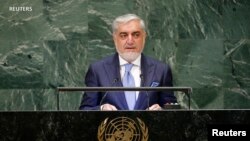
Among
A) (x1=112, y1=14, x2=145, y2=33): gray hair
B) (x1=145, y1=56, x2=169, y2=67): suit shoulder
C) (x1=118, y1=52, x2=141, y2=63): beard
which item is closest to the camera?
(x1=118, y1=52, x2=141, y2=63): beard

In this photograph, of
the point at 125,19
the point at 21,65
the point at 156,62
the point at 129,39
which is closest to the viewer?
the point at 129,39

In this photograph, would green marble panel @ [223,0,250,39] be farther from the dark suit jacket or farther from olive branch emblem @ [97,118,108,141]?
olive branch emblem @ [97,118,108,141]

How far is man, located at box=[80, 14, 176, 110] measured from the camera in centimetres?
660

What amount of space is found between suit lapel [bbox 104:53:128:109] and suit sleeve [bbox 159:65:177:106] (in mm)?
455

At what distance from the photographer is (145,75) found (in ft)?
23.2

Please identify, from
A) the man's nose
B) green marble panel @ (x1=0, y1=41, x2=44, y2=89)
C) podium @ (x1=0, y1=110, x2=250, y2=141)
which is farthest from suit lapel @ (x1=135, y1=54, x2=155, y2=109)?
podium @ (x1=0, y1=110, x2=250, y2=141)

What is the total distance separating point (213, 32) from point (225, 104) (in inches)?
40.2

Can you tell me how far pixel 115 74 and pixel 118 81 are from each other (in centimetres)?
10

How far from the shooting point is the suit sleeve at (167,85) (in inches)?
260

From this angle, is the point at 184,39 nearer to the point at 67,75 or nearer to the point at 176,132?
the point at 67,75

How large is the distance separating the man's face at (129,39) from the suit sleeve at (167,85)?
445 mm

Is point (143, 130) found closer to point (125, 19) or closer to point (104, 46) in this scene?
point (125, 19)

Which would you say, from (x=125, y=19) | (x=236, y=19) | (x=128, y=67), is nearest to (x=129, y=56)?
(x=128, y=67)

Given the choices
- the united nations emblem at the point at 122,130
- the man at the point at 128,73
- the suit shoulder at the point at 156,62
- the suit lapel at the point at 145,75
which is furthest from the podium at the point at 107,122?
Result: the suit shoulder at the point at 156,62
